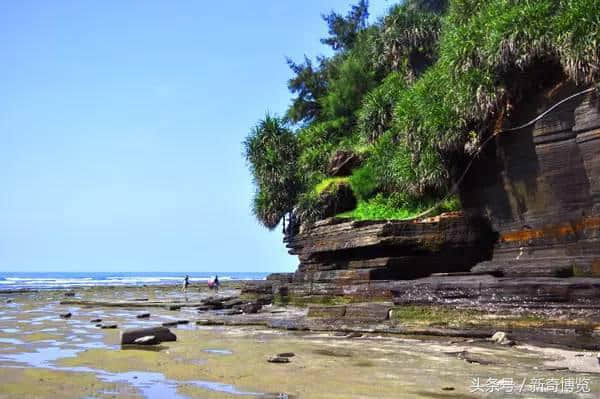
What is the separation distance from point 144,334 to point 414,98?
1277 centimetres

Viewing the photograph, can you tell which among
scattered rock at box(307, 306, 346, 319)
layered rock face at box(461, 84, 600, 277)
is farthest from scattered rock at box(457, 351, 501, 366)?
scattered rock at box(307, 306, 346, 319)

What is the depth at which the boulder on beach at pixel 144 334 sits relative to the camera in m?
12.6

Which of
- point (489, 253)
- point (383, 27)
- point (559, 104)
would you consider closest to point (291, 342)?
point (489, 253)

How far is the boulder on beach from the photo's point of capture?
41.2 feet

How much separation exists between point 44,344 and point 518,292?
35.8 ft

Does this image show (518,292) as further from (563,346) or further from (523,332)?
(563,346)

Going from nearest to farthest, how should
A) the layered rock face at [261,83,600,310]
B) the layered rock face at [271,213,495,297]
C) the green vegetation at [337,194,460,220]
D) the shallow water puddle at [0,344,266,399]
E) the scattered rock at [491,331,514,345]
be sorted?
1. the shallow water puddle at [0,344,266,399]
2. the scattered rock at [491,331,514,345]
3. the layered rock face at [261,83,600,310]
4. the layered rock face at [271,213,495,297]
5. the green vegetation at [337,194,460,220]

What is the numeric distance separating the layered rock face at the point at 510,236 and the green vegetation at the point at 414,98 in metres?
0.86

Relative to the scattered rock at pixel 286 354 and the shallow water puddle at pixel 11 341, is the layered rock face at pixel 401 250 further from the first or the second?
the shallow water puddle at pixel 11 341

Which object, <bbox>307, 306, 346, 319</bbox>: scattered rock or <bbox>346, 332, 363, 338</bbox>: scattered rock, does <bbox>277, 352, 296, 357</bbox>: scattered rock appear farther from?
<bbox>307, 306, 346, 319</bbox>: scattered rock

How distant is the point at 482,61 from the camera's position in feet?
56.6

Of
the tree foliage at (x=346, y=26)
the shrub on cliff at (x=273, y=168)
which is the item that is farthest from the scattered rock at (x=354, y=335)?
the tree foliage at (x=346, y=26)

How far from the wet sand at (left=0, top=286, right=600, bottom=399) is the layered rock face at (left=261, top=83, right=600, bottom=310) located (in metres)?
2.01

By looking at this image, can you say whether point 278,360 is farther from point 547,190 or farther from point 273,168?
point 273,168
